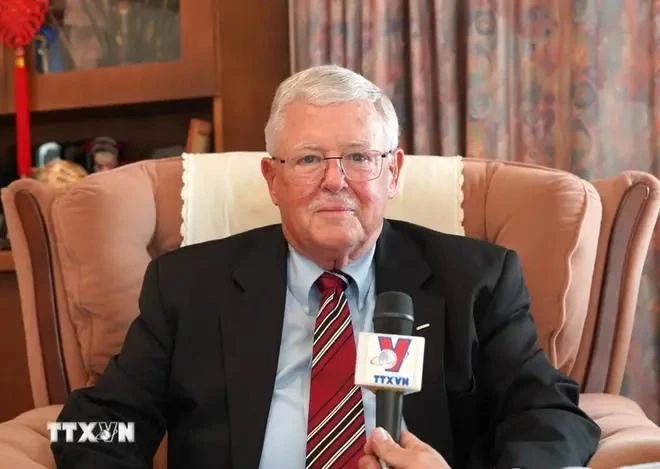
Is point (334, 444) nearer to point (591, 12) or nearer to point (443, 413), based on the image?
point (443, 413)

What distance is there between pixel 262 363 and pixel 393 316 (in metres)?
0.45

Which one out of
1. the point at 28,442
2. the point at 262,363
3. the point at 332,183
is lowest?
the point at 28,442

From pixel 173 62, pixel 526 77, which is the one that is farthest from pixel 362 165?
pixel 173 62

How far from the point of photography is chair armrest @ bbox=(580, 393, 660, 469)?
1.10 metres

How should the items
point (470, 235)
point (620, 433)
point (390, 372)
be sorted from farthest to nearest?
point (470, 235) → point (620, 433) → point (390, 372)

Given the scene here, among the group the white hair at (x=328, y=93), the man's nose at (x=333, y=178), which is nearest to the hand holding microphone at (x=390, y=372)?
the man's nose at (x=333, y=178)

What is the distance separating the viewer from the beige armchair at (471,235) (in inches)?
60.1

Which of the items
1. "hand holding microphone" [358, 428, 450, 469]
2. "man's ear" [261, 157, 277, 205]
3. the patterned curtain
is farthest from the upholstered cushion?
"hand holding microphone" [358, 428, 450, 469]

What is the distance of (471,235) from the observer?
5.34ft

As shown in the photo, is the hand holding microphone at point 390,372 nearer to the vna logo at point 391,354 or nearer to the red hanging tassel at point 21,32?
the vna logo at point 391,354

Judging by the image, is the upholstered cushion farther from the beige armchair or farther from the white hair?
the white hair

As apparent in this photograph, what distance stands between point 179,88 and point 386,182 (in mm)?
964

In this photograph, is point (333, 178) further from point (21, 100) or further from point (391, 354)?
point (21, 100)

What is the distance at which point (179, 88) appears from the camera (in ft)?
7.13
